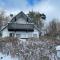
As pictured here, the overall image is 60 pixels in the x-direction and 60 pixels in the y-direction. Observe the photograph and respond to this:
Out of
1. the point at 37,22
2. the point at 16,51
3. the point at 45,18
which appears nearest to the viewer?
the point at 16,51

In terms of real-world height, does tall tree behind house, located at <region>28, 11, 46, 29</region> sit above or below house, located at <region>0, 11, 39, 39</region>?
above

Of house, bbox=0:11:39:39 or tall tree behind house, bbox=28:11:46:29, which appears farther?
tall tree behind house, bbox=28:11:46:29

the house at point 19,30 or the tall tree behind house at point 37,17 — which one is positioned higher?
the tall tree behind house at point 37,17

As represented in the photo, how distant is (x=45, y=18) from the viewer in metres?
37.3

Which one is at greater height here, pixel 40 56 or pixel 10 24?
pixel 10 24

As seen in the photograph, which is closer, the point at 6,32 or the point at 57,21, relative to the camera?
the point at 6,32

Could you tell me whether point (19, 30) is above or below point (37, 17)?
below

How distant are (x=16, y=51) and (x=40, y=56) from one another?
1911mm

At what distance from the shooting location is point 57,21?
1405 inches

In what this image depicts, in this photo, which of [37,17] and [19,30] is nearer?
[19,30]

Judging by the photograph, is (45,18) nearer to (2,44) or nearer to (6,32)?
(6,32)

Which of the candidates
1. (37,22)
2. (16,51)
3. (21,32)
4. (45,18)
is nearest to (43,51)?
(16,51)

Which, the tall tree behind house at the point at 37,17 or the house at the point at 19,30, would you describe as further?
the tall tree behind house at the point at 37,17

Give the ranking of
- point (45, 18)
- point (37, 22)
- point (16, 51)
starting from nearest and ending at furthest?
point (16, 51) < point (37, 22) < point (45, 18)
